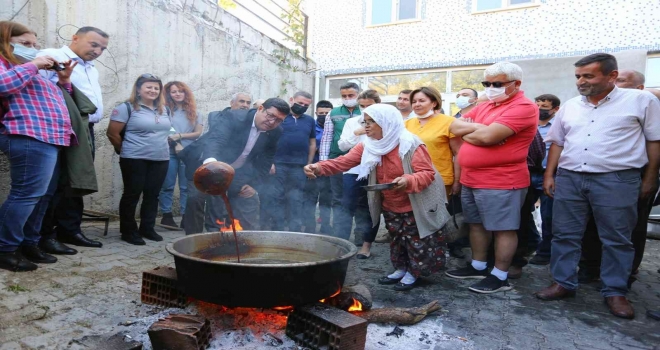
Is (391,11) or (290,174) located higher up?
(391,11)

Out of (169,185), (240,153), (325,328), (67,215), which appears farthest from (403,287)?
(169,185)

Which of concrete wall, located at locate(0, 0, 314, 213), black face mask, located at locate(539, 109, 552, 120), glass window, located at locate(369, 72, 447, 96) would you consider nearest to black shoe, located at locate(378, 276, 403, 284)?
black face mask, located at locate(539, 109, 552, 120)

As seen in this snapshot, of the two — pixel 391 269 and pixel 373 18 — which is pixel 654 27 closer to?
pixel 373 18

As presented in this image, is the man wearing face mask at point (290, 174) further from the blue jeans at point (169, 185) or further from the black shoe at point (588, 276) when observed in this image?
the black shoe at point (588, 276)

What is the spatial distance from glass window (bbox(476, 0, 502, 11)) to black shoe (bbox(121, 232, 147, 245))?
9.78 m

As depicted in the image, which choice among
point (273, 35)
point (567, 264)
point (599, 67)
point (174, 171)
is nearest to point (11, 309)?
point (174, 171)

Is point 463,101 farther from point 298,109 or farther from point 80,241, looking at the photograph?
point 80,241

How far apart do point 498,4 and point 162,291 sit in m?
10.7

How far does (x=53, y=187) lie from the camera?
406 cm

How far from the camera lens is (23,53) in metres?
3.81

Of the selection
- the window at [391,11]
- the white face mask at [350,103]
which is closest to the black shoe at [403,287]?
the white face mask at [350,103]

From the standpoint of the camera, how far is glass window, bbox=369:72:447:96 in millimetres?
11398

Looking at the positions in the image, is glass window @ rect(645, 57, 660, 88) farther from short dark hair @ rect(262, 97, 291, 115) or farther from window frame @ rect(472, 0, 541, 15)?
short dark hair @ rect(262, 97, 291, 115)

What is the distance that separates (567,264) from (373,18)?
33.3 feet
